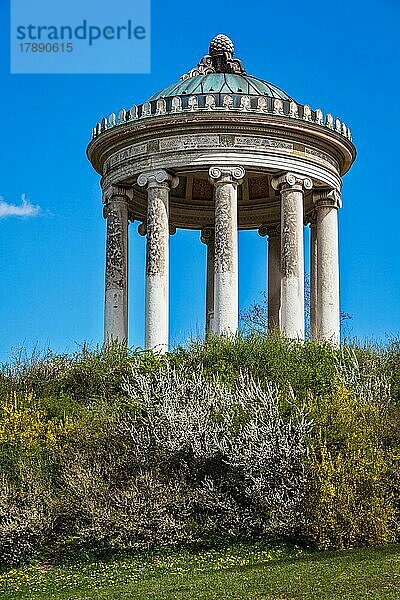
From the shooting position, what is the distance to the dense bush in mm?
27094

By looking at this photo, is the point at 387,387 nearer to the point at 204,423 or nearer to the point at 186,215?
the point at 204,423

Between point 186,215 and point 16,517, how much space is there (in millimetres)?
22703

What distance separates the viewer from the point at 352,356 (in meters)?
34.6

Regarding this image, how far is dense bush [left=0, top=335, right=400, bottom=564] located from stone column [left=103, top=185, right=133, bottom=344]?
26.0ft

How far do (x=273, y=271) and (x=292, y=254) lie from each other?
7.61 m

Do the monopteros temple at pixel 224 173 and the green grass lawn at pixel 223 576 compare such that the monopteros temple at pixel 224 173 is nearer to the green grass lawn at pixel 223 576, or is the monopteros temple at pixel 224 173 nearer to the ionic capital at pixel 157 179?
the ionic capital at pixel 157 179

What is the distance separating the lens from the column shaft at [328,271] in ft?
133

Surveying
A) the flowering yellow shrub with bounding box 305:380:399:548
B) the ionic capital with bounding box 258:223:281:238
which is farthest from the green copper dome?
the flowering yellow shrub with bounding box 305:380:399:548

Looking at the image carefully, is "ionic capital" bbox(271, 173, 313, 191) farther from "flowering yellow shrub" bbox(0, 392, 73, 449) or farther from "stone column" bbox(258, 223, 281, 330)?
"flowering yellow shrub" bbox(0, 392, 73, 449)

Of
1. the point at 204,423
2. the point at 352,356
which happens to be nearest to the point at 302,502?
the point at 204,423

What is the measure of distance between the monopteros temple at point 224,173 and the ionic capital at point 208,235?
198 inches

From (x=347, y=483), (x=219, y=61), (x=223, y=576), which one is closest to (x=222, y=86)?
(x=219, y=61)

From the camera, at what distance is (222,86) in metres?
42.1

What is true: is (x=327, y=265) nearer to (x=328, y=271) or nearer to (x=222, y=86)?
(x=328, y=271)
